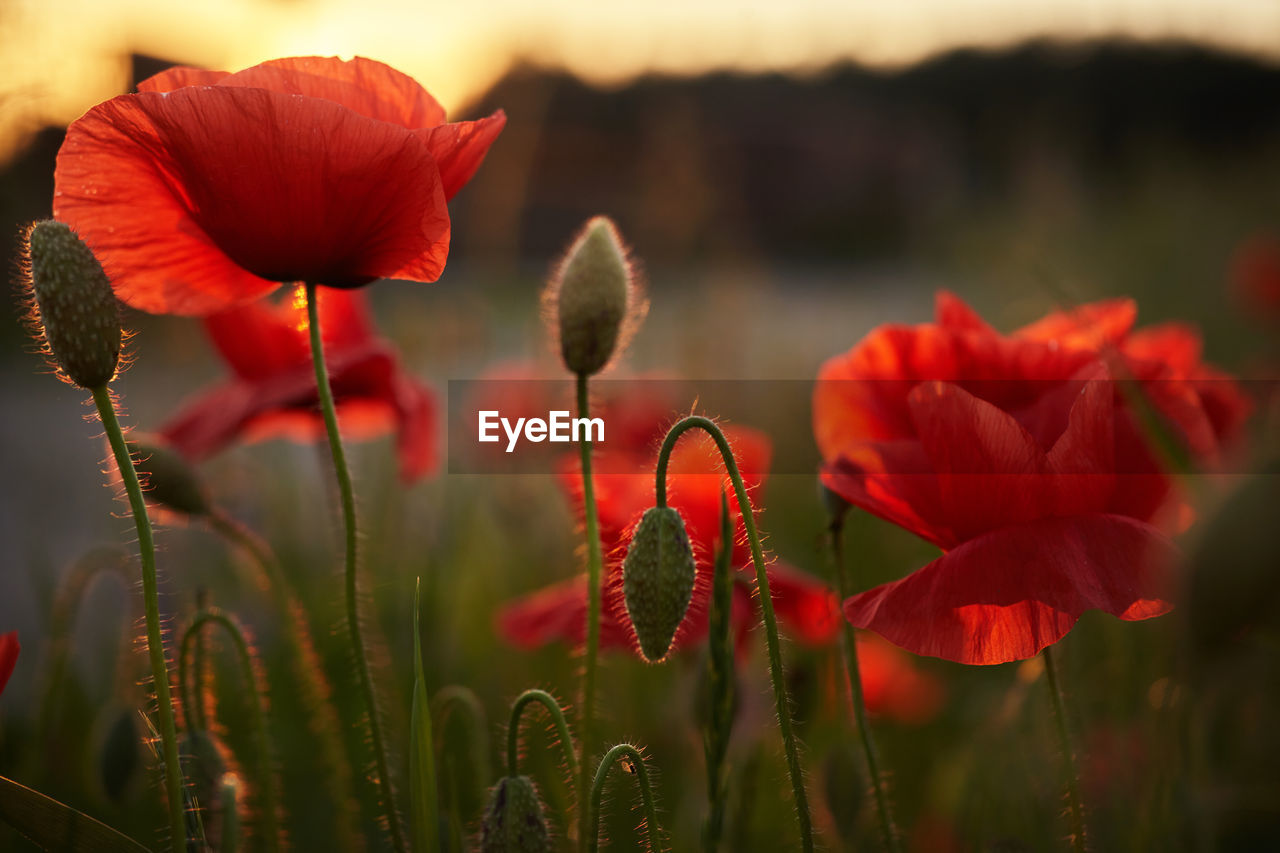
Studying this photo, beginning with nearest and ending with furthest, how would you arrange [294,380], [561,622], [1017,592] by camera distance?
[1017,592] → [561,622] → [294,380]

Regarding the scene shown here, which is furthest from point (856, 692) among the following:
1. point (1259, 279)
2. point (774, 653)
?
point (1259, 279)

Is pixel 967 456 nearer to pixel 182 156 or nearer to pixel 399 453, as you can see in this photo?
pixel 182 156

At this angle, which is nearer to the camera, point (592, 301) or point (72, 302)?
point (72, 302)

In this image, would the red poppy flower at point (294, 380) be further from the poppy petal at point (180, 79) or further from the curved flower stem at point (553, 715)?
the curved flower stem at point (553, 715)

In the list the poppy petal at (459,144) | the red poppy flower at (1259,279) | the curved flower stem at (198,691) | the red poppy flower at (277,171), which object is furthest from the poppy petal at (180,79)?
the red poppy flower at (1259,279)

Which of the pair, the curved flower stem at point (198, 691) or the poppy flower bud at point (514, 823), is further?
the curved flower stem at point (198, 691)

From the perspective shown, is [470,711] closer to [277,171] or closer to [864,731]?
[864,731]
